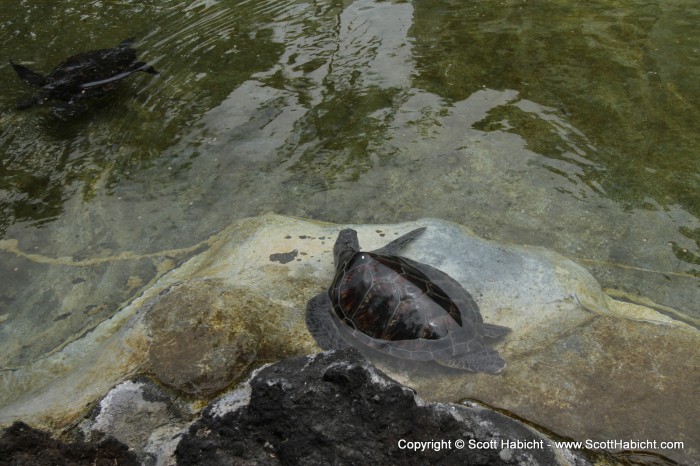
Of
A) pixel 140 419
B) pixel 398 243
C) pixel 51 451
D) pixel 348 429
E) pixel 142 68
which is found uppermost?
pixel 142 68

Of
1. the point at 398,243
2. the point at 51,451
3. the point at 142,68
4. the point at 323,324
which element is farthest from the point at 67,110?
the point at 51,451

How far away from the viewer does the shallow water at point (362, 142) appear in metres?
4.74

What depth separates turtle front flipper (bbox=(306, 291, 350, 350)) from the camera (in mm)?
3443

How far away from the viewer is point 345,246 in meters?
4.11

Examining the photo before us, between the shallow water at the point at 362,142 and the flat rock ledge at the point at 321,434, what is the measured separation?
207 centimetres

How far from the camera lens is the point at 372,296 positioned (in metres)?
3.65

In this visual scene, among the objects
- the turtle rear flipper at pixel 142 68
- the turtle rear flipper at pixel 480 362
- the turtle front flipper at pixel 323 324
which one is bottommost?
the turtle rear flipper at pixel 480 362

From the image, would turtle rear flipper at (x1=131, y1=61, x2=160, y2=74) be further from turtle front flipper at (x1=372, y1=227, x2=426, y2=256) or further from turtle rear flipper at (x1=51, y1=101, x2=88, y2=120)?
turtle front flipper at (x1=372, y1=227, x2=426, y2=256)

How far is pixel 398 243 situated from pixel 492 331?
1143 mm

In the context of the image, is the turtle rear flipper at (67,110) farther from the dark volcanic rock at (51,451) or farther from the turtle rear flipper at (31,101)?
the dark volcanic rock at (51,451)

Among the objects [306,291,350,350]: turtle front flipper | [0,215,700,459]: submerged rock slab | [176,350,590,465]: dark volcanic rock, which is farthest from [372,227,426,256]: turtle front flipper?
[176,350,590,465]: dark volcanic rock

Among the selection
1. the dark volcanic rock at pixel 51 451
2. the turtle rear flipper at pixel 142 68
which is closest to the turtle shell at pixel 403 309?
the dark volcanic rock at pixel 51 451

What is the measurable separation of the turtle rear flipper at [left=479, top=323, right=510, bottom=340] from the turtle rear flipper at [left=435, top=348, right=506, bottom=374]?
140mm

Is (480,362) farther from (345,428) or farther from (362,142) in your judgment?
(362,142)
